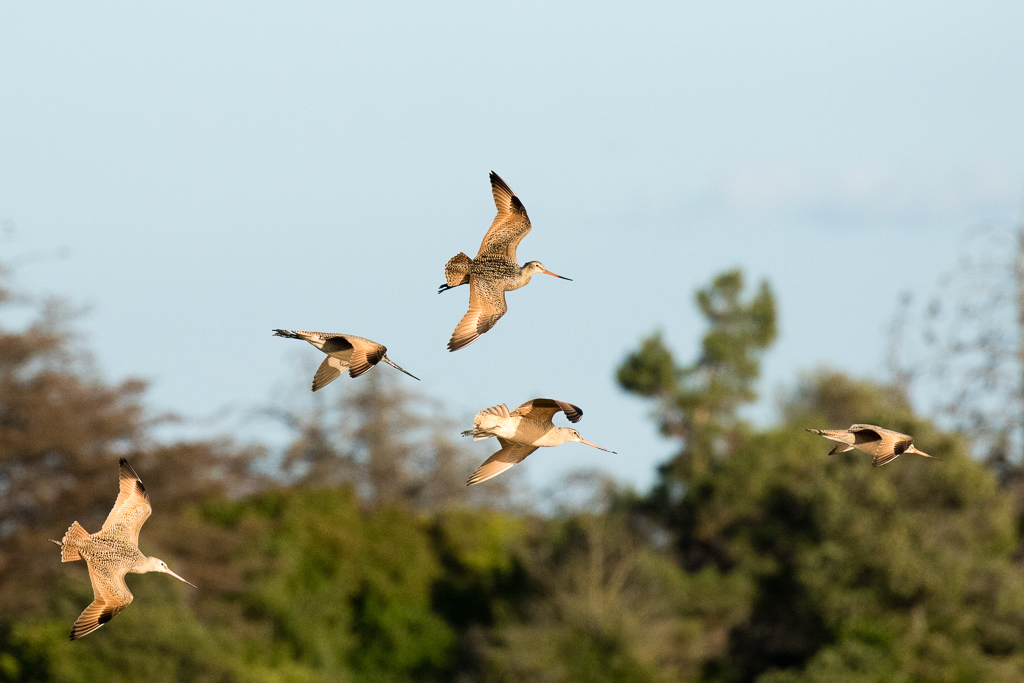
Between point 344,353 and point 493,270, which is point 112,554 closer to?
point 344,353

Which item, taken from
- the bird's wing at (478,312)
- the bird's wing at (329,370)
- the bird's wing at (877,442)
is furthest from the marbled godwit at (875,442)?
the bird's wing at (329,370)

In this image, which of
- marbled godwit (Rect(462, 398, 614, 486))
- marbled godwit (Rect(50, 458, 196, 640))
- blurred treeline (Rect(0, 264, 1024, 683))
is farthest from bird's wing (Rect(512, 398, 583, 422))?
blurred treeline (Rect(0, 264, 1024, 683))

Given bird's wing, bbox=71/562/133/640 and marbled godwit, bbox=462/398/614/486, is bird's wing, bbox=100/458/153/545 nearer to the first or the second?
bird's wing, bbox=71/562/133/640

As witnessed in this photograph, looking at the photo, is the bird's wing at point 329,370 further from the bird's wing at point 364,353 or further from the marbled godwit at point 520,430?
the marbled godwit at point 520,430

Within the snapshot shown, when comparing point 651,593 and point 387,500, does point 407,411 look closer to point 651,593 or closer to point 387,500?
point 387,500

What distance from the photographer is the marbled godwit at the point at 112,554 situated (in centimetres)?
963

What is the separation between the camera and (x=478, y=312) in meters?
10.4

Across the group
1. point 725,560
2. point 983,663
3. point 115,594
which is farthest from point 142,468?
point 115,594

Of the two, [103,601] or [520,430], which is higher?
[520,430]

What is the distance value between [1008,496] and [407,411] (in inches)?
1082

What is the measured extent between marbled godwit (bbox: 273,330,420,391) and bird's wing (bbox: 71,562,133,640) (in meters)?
1.89

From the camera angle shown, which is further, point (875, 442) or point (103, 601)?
point (875, 442)

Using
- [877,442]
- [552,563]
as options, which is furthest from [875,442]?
[552,563]

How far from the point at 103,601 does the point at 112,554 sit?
414 mm
